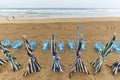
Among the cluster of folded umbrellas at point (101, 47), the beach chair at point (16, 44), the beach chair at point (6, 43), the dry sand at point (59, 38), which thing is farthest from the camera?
the beach chair at point (6, 43)

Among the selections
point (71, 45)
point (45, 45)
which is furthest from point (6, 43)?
point (71, 45)

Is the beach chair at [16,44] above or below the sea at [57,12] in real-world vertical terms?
below

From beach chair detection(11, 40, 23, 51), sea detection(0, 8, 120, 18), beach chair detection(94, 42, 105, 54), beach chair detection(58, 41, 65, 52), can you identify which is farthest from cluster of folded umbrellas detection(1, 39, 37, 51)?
sea detection(0, 8, 120, 18)

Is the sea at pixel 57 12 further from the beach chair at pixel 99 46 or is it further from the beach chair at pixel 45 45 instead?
the beach chair at pixel 99 46

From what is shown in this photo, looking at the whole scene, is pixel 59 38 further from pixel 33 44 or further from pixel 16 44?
pixel 16 44

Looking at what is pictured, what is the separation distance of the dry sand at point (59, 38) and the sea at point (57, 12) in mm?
1643

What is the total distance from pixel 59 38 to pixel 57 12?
339 cm

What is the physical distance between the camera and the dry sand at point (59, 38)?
216 inches

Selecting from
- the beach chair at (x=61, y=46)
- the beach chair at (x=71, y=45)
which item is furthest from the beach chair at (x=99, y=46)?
the beach chair at (x=61, y=46)

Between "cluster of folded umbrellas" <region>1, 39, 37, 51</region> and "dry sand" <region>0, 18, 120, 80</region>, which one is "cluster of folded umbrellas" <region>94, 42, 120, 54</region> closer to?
"dry sand" <region>0, 18, 120, 80</region>

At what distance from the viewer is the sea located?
10.0 m

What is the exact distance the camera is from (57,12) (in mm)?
10305

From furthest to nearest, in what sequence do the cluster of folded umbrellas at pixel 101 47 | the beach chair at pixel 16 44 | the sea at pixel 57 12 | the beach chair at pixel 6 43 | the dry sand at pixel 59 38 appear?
the sea at pixel 57 12
the beach chair at pixel 6 43
the beach chair at pixel 16 44
the cluster of folded umbrellas at pixel 101 47
the dry sand at pixel 59 38

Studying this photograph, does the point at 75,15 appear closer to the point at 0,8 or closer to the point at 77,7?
the point at 77,7
